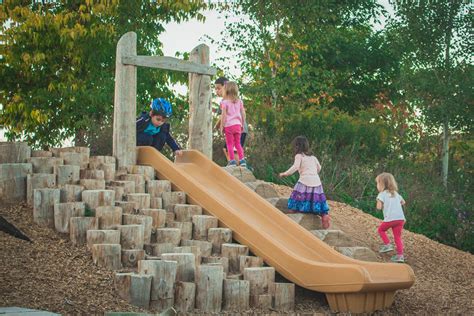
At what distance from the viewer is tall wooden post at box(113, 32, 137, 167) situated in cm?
1050

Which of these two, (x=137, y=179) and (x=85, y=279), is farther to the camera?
(x=137, y=179)

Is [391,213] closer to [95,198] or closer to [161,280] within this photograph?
[95,198]

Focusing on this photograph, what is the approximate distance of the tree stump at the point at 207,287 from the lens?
7.99 m

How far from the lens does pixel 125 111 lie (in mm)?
10562

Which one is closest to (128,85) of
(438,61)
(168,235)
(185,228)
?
(185,228)

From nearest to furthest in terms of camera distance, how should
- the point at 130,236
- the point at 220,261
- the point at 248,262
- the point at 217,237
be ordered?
1. the point at 130,236
2. the point at 220,261
3. the point at 248,262
4. the point at 217,237

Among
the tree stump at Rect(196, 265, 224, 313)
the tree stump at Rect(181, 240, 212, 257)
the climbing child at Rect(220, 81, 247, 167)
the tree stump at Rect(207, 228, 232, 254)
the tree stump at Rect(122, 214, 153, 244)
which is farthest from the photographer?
the climbing child at Rect(220, 81, 247, 167)

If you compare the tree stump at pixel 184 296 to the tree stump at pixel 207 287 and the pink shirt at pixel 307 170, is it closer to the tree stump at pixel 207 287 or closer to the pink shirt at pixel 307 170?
the tree stump at pixel 207 287

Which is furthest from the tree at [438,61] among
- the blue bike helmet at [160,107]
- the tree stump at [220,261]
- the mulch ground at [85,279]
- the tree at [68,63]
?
the tree stump at [220,261]

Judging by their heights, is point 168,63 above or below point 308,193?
above

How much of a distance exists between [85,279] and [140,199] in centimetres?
196

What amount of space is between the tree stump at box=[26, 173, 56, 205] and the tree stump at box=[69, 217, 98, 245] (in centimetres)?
93

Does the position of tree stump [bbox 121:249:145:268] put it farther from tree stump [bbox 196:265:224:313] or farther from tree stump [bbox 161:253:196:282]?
tree stump [bbox 196:265:224:313]

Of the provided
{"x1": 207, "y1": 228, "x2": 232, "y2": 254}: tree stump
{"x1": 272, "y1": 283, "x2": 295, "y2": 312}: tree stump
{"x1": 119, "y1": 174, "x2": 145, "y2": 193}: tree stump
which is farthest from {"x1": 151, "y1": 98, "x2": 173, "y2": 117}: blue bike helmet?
{"x1": 272, "y1": 283, "x2": 295, "y2": 312}: tree stump
